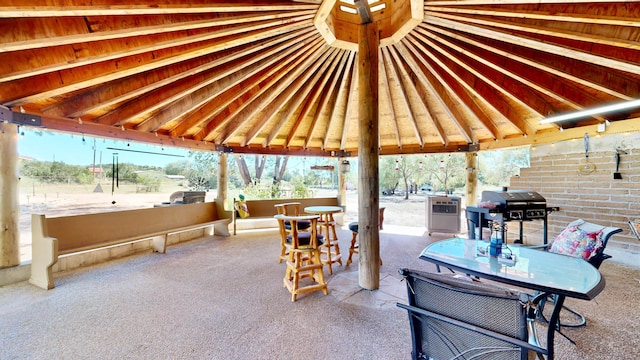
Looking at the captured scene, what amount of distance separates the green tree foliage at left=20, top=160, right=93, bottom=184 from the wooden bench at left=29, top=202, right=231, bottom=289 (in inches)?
60.5

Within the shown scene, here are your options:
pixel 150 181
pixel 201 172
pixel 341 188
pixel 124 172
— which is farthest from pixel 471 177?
pixel 201 172

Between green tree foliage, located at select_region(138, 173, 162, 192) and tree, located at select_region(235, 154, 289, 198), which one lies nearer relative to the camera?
green tree foliage, located at select_region(138, 173, 162, 192)

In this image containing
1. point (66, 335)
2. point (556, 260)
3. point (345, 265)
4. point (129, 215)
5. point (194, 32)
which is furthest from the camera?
point (129, 215)

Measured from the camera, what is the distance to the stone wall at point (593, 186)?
411cm

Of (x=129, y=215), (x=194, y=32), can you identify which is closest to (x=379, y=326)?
(x=194, y=32)

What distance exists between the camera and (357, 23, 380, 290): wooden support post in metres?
3.15

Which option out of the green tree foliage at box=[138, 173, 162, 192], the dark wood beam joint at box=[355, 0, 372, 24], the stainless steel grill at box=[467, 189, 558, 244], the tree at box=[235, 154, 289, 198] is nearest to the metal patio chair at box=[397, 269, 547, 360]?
the dark wood beam joint at box=[355, 0, 372, 24]

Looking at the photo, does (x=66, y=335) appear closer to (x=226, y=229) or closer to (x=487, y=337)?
(x=487, y=337)

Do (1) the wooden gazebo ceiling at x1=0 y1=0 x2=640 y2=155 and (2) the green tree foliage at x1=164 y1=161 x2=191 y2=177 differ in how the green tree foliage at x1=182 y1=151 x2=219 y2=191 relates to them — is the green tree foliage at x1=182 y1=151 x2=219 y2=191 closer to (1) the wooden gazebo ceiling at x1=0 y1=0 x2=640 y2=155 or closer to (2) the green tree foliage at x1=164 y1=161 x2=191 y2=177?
(2) the green tree foliage at x1=164 y1=161 x2=191 y2=177

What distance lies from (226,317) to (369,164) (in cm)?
230

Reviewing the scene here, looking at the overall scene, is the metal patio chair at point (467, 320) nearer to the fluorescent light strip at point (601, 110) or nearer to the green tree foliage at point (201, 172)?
the fluorescent light strip at point (601, 110)

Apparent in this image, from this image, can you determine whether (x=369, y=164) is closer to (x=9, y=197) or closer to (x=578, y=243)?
(x=578, y=243)

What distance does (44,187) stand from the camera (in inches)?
182

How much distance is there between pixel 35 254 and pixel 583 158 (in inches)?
350
